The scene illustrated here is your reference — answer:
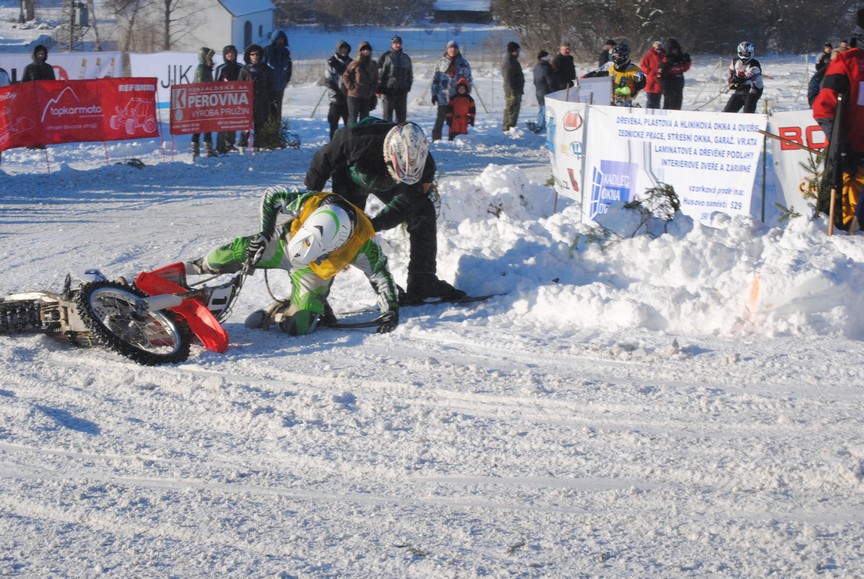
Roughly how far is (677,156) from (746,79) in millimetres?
6448

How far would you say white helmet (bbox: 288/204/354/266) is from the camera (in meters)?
6.96

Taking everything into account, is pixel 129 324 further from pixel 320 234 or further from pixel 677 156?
pixel 677 156

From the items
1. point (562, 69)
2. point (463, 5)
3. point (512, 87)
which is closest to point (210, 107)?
point (512, 87)

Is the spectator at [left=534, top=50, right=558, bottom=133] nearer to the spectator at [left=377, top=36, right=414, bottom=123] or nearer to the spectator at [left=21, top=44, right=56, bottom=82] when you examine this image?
the spectator at [left=377, top=36, right=414, bottom=123]

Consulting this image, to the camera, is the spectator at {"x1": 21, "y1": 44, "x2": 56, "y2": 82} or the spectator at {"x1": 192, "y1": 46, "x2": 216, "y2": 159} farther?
the spectator at {"x1": 192, "y1": 46, "x2": 216, "y2": 159}

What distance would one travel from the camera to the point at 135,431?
18.5ft

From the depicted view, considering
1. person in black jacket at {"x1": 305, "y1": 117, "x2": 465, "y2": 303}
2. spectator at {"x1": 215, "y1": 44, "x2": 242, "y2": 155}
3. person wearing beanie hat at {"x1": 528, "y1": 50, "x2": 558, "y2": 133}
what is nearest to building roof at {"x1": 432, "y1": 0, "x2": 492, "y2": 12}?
person wearing beanie hat at {"x1": 528, "y1": 50, "x2": 558, "y2": 133}

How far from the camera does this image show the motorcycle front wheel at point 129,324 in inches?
255

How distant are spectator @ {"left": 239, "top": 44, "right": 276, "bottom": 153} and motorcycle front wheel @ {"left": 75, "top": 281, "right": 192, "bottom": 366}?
10707mm

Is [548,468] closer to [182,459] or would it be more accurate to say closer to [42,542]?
[182,459]

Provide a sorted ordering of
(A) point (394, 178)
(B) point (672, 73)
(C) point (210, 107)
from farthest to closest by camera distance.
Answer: (B) point (672, 73), (C) point (210, 107), (A) point (394, 178)

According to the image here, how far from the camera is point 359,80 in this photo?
55.3ft

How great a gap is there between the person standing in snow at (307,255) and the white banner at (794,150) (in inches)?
203

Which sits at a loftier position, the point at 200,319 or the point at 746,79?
the point at 746,79
